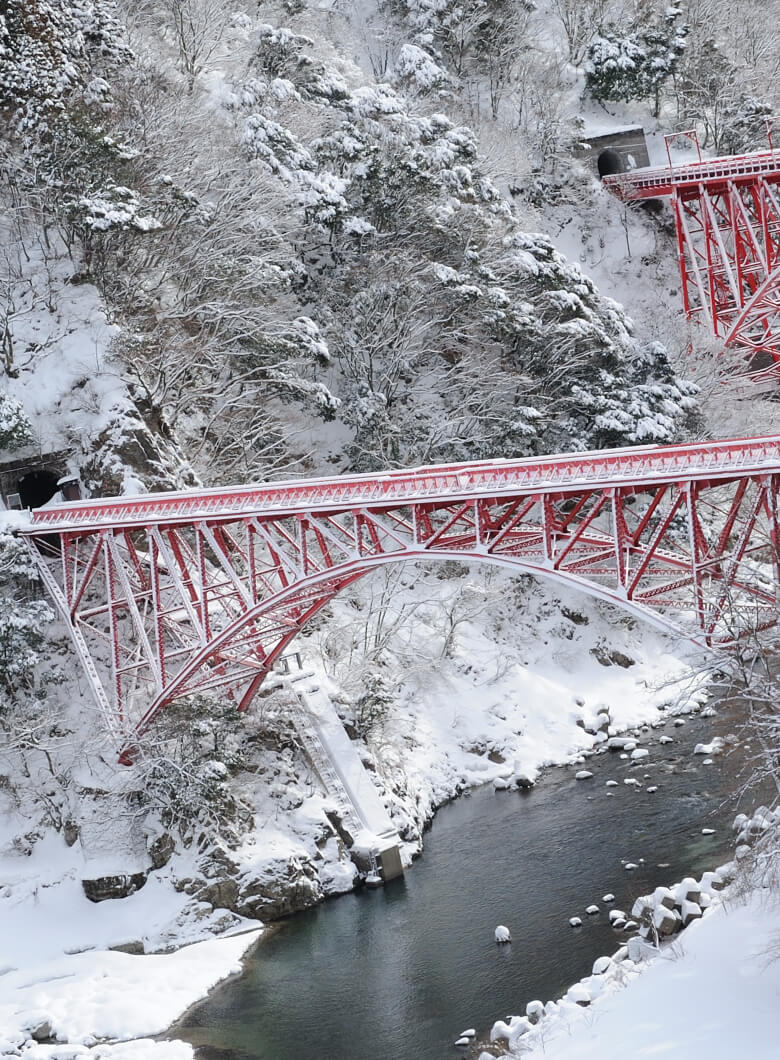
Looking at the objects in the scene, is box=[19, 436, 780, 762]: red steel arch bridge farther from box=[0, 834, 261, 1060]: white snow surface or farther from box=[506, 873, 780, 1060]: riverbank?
box=[506, 873, 780, 1060]: riverbank

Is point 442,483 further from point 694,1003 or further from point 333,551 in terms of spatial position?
point 333,551

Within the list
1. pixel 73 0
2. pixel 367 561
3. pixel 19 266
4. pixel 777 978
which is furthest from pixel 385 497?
pixel 73 0

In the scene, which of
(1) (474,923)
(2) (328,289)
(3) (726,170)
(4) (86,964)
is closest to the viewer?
(1) (474,923)

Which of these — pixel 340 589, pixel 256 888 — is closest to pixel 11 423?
pixel 340 589

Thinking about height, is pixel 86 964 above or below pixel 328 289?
below

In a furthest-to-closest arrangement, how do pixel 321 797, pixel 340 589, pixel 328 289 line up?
pixel 328 289, pixel 321 797, pixel 340 589

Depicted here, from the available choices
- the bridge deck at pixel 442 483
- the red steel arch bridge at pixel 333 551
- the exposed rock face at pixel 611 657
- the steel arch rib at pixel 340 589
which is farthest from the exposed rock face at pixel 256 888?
the exposed rock face at pixel 611 657

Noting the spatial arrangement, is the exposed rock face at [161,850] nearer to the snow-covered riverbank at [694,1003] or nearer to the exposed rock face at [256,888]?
the exposed rock face at [256,888]
